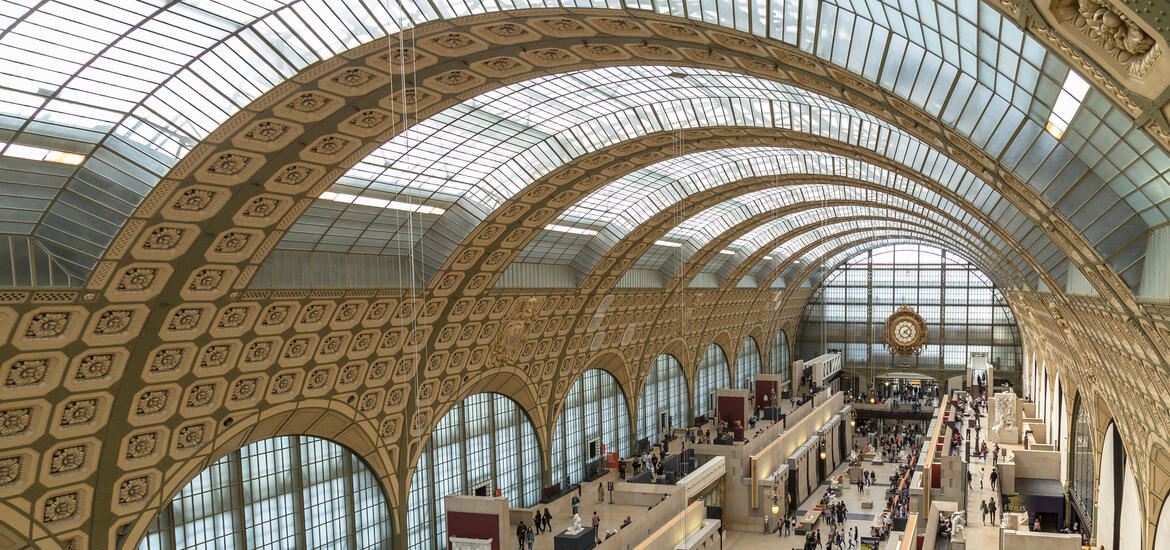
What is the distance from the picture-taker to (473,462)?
139 feet

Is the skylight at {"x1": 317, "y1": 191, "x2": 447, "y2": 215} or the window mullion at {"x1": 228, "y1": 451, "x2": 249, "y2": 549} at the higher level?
the skylight at {"x1": 317, "y1": 191, "x2": 447, "y2": 215}

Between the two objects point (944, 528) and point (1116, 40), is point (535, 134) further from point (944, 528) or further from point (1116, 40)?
point (944, 528)

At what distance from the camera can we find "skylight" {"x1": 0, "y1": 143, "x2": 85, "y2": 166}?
750 inches

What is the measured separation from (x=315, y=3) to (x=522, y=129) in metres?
11.5

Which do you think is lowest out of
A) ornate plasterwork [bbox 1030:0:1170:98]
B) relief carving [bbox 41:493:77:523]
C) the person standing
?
the person standing

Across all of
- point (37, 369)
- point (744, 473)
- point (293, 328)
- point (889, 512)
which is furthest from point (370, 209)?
point (889, 512)

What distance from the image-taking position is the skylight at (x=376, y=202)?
27.5m

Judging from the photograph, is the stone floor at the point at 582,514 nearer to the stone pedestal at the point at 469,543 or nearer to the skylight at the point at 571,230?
the stone pedestal at the point at 469,543

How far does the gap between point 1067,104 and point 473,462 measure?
114 feet

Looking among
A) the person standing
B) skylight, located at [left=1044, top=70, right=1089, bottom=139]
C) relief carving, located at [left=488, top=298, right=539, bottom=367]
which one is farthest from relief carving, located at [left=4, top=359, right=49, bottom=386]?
skylight, located at [left=1044, top=70, right=1089, bottom=139]

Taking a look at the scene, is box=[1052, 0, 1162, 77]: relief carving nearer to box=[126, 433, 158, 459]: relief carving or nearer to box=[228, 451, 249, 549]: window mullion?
box=[126, 433, 158, 459]: relief carving

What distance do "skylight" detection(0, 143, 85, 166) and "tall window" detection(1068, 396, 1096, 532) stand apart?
42.0 m

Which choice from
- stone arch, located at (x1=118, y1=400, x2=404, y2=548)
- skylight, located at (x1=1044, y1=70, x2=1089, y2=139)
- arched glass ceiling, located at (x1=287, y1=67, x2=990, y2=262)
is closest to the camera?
skylight, located at (x1=1044, y1=70, x2=1089, y2=139)

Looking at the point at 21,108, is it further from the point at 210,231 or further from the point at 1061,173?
the point at 1061,173
